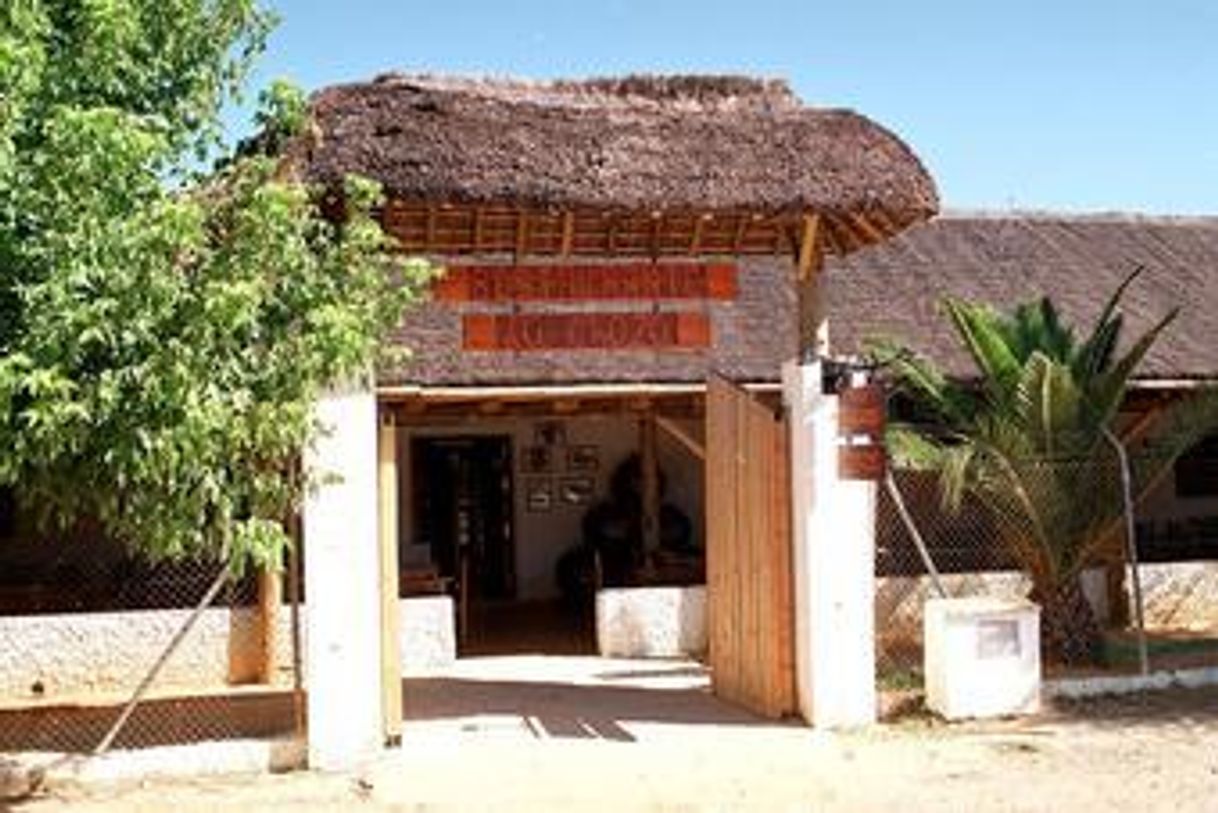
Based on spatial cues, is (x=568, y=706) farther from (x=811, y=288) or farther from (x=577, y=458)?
(x=577, y=458)

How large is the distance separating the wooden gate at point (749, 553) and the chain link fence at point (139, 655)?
3.21m

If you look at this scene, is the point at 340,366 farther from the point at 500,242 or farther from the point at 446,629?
the point at 446,629

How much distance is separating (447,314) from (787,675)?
5457 millimetres

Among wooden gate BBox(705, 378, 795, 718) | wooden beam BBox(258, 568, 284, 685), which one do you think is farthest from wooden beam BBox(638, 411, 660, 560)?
wooden gate BBox(705, 378, 795, 718)

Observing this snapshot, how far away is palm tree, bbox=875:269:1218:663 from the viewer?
11.6 metres

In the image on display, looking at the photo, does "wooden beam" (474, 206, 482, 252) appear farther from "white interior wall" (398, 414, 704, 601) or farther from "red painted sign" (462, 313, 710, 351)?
"white interior wall" (398, 414, 704, 601)

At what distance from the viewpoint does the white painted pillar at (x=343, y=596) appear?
922cm

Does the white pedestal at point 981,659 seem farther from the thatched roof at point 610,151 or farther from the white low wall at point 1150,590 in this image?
the white low wall at point 1150,590

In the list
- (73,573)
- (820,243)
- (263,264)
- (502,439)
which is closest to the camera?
(263,264)

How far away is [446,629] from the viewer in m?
13.5

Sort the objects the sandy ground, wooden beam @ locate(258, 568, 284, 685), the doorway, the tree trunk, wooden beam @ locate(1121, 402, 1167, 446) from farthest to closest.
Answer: the doorway
wooden beam @ locate(1121, 402, 1167, 446)
wooden beam @ locate(258, 568, 284, 685)
the tree trunk
the sandy ground

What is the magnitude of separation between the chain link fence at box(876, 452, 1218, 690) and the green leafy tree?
459cm

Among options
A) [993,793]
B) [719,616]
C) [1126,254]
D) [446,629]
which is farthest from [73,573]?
[1126,254]

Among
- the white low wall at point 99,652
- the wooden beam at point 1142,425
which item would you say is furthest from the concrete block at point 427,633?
the wooden beam at point 1142,425
